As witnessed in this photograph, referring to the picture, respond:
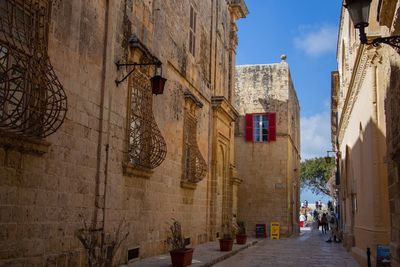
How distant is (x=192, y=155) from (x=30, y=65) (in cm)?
878

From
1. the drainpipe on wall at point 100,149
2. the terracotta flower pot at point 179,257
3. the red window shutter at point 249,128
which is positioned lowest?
the terracotta flower pot at point 179,257

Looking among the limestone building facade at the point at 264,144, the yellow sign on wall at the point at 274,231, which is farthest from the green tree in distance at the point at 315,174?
the yellow sign on wall at the point at 274,231

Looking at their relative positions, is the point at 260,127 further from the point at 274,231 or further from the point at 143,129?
the point at 143,129

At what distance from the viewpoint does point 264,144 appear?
25.8 metres

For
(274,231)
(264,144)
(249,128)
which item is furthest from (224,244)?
(249,128)

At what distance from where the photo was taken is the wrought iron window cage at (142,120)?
32.0 ft

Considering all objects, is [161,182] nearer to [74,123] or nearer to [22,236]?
[74,123]

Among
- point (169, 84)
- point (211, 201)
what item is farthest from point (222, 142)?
point (169, 84)

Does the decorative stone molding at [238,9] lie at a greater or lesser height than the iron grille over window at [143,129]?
greater

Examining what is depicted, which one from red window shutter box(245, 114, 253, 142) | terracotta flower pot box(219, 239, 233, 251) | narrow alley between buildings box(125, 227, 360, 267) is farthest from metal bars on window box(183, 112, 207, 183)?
red window shutter box(245, 114, 253, 142)

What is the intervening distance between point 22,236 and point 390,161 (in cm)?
514

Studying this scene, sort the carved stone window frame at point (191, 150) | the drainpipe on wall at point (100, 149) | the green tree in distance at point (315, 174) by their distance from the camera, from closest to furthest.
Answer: the drainpipe on wall at point (100, 149), the carved stone window frame at point (191, 150), the green tree in distance at point (315, 174)

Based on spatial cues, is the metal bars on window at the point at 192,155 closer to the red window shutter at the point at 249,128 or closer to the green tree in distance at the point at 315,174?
the red window shutter at the point at 249,128

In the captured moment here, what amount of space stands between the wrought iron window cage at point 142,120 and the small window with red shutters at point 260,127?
15.3 metres
